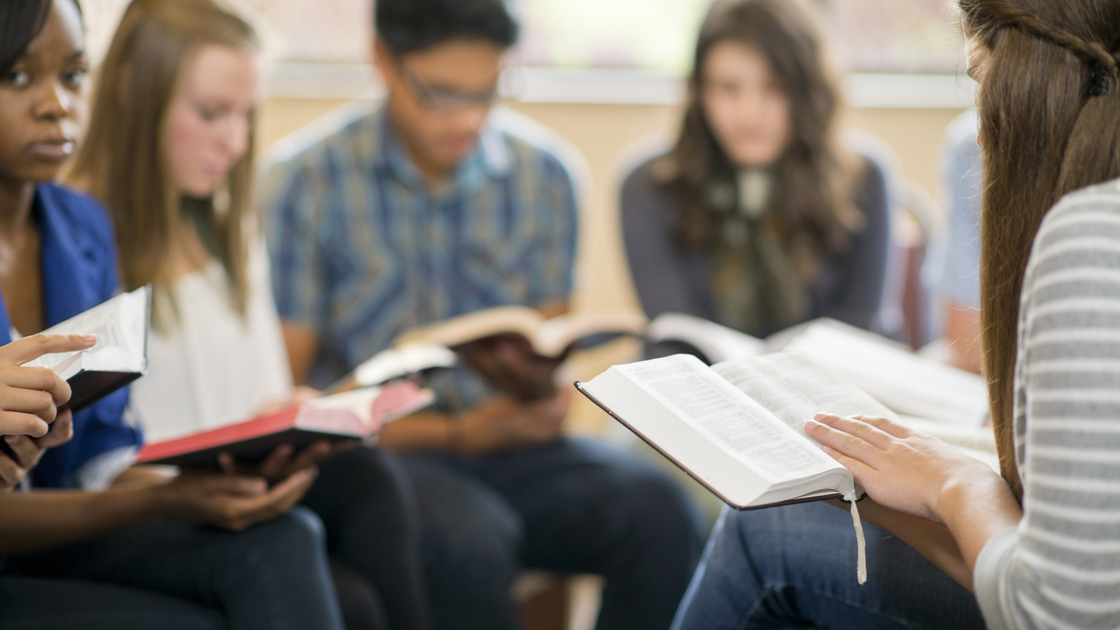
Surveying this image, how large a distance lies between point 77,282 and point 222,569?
0.39m

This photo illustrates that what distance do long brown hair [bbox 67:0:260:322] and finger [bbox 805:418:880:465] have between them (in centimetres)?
95

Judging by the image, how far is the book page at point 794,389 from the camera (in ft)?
2.57

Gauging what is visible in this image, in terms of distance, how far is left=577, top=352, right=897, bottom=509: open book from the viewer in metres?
0.65

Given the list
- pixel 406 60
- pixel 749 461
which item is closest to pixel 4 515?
pixel 749 461

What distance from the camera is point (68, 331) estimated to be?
2.64ft

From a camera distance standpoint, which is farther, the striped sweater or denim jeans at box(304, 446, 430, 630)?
denim jeans at box(304, 446, 430, 630)

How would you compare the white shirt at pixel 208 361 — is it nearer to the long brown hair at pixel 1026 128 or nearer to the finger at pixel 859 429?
the finger at pixel 859 429

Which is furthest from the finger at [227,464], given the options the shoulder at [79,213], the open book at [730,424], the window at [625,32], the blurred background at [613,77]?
the window at [625,32]

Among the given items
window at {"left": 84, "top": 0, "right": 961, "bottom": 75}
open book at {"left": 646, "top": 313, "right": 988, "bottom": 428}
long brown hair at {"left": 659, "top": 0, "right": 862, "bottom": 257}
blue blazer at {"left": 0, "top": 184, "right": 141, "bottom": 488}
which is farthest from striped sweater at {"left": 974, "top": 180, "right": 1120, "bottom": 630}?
window at {"left": 84, "top": 0, "right": 961, "bottom": 75}

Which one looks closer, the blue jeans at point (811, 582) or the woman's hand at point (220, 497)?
the blue jeans at point (811, 582)

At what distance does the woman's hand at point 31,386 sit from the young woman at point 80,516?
194 millimetres

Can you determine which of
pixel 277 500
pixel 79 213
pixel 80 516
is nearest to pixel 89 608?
pixel 80 516

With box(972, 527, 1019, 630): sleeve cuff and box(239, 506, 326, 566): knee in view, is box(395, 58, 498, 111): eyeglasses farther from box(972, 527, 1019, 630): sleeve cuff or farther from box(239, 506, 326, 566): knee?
box(972, 527, 1019, 630): sleeve cuff

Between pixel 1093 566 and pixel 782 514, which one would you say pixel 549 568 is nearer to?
pixel 782 514
